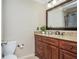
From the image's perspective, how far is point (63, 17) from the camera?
289 centimetres

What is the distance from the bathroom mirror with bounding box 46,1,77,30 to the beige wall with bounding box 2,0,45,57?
1.20 feet

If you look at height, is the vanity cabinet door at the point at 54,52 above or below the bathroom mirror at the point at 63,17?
below

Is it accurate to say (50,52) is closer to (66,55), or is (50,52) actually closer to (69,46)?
(66,55)

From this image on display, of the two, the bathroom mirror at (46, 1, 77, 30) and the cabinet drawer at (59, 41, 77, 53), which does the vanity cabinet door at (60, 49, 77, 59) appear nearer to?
the cabinet drawer at (59, 41, 77, 53)

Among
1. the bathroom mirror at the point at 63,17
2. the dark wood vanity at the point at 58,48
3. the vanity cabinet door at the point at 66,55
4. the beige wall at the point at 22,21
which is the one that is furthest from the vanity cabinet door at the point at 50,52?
the beige wall at the point at 22,21

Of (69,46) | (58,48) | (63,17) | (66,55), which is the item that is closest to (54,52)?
(58,48)

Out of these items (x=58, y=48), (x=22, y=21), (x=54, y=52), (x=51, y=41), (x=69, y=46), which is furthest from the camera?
(x=22, y=21)

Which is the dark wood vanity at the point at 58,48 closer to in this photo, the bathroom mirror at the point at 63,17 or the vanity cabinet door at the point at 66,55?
the vanity cabinet door at the point at 66,55

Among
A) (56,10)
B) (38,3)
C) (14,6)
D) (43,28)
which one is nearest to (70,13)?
(56,10)

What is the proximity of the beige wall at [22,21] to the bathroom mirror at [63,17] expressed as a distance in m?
0.37

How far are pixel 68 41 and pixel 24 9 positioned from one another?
2.13 m

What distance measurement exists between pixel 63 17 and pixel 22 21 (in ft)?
4.47

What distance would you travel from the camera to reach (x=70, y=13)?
2.61 m

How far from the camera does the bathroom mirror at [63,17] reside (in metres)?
2.50
